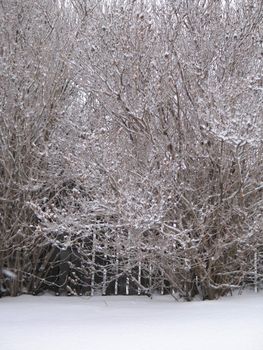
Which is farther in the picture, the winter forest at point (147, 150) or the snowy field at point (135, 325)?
the winter forest at point (147, 150)

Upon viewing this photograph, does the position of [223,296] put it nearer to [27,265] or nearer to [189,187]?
[189,187]

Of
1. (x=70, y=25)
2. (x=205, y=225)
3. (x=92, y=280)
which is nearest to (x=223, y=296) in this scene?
(x=205, y=225)

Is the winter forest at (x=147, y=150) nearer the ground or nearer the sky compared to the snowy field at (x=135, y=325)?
nearer the sky

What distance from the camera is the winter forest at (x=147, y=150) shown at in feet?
21.8

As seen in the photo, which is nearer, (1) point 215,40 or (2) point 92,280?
(1) point 215,40

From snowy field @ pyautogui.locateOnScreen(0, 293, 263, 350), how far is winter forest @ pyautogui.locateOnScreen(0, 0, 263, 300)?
521 millimetres

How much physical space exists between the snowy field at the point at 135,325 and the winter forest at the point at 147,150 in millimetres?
521

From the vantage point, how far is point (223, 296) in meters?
7.59

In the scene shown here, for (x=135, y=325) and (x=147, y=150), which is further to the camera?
(x=147, y=150)

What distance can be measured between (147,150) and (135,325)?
7.73 ft

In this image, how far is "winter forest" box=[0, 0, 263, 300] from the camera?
6.66 m

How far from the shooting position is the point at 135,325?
5.77 meters

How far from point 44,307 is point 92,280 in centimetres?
133

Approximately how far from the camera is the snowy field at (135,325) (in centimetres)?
499
